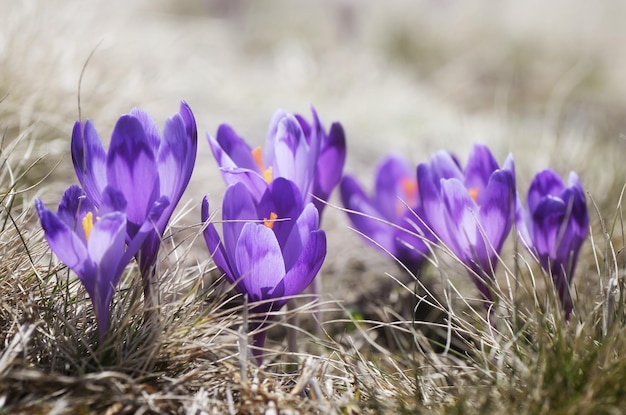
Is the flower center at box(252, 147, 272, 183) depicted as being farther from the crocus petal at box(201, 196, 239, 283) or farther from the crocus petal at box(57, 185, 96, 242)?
the crocus petal at box(57, 185, 96, 242)

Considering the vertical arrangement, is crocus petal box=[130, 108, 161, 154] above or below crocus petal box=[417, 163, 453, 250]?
above

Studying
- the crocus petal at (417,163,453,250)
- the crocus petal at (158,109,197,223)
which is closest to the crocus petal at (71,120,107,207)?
the crocus petal at (158,109,197,223)

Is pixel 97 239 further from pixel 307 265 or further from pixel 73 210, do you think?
pixel 307 265

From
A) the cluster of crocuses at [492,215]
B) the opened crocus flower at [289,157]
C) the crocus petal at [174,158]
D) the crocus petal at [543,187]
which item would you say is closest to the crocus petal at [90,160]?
the crocus petal at [174,158]

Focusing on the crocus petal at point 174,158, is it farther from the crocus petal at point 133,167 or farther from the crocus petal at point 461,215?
the crocus petal at point 461,215

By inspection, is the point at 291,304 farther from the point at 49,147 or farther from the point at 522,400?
the point at 49,147

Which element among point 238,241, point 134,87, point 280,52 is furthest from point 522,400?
point 280,52

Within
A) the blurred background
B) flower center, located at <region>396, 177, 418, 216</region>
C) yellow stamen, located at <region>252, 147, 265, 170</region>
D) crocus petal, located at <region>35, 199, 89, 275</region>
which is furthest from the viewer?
the blurred background

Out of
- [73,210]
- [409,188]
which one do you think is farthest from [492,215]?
[73,210]
